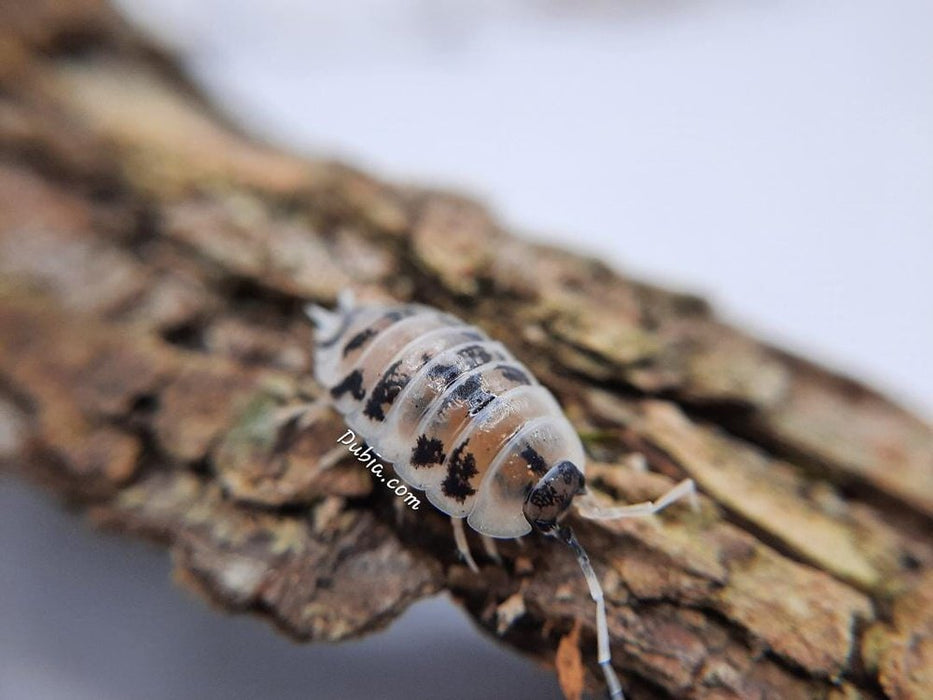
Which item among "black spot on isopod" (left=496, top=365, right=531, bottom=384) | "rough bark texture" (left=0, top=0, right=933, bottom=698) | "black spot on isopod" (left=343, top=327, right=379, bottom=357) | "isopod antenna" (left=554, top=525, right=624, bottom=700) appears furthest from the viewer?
"black spot on isopod" (left=343, top=327, right=379, bottom=357)

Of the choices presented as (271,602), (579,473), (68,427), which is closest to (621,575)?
(579,473)

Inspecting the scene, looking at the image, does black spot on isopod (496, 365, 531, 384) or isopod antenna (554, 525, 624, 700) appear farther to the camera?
black spot on isopod (496, 365, 531, 384)

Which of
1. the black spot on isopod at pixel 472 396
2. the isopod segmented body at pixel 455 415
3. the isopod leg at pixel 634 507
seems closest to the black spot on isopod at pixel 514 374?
the isopod segmented body at pixel 455 415

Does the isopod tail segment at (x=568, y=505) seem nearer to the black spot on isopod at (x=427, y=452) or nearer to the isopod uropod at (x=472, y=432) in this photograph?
the isopod uropod at (x=472, y=432)

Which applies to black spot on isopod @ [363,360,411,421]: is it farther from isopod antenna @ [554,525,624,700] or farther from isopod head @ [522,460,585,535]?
isopod antenna @ [554,525,624,700]

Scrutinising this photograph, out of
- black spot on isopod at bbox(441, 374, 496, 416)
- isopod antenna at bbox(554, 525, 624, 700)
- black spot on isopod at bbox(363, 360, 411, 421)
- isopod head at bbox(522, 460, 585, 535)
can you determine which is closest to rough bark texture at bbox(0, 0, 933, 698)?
isopod antenna at bbox(554, 525, 624, 700)

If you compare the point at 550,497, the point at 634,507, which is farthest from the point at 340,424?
the point at 634,507

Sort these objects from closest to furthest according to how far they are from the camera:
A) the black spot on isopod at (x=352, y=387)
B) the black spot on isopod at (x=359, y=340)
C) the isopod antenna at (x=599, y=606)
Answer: the isopod antenna at (x=599, y=606) < the black spot on isopod at (x=352, y=387) < the black spot on isopod at (x=359, y=340)

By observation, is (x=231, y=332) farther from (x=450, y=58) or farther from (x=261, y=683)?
(x=450, y=58)
